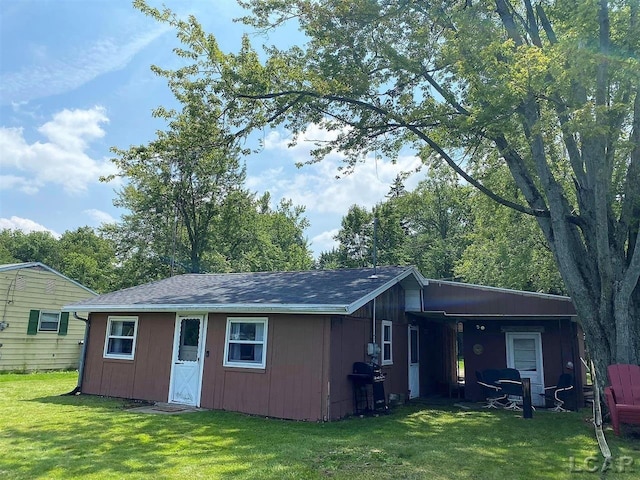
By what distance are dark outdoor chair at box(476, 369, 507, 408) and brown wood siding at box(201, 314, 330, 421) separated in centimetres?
516

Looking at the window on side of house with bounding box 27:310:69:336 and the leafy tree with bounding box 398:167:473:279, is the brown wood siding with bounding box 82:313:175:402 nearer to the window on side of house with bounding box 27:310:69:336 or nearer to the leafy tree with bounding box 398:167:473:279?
the window on side of house with bounding box 27:310:69:336

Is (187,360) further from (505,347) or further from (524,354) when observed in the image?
(524,354)

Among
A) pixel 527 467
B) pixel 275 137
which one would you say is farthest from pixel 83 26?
pixel 527 467

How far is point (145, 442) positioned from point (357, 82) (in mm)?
8239

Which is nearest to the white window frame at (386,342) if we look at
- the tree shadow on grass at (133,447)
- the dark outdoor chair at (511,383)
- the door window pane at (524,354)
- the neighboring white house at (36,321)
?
the dark outdoor chair at (511,383)

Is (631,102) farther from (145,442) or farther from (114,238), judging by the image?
(114,238)

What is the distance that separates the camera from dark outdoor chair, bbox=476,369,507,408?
11391mm

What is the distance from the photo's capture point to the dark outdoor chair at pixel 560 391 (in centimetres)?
1103

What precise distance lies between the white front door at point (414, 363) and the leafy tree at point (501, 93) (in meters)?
4.92

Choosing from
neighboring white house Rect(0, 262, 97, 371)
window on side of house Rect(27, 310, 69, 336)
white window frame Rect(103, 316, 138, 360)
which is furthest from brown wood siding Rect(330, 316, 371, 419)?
window on side of house Rect(27, 310, 69, 336)

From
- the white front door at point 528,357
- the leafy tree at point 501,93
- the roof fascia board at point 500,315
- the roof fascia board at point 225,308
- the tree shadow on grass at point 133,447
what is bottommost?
the tree shadow on grass at point 133,447

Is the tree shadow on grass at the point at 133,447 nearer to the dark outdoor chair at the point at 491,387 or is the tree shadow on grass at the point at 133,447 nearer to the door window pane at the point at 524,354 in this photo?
the dark outdoor chair at the point at 491,387

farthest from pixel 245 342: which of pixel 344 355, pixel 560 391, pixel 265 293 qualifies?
pixel 560 391

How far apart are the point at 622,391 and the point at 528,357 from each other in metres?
4.71
